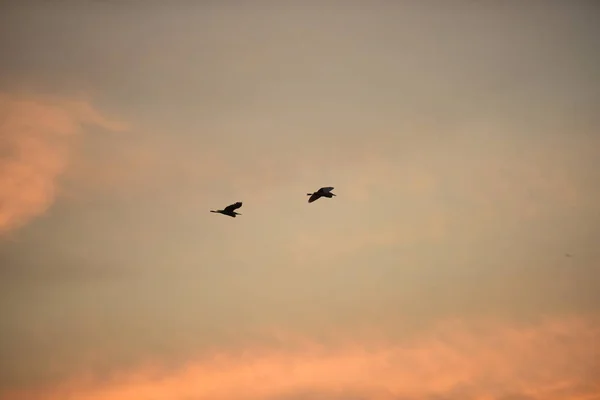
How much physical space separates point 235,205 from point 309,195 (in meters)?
9.03

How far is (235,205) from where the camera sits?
155m

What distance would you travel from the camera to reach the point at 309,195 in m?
158
